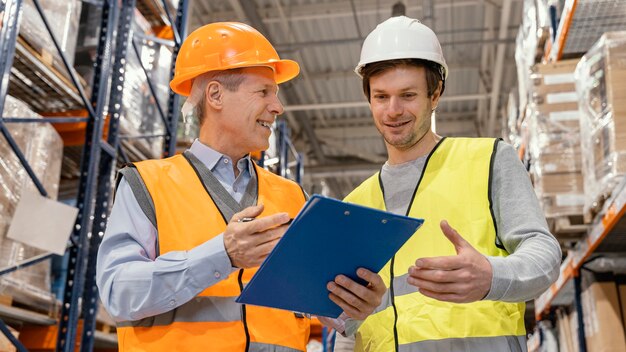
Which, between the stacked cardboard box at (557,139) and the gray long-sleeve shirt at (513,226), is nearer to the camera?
the gray long-sleeve shirt at (513,226)

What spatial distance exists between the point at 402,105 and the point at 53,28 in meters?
3.47

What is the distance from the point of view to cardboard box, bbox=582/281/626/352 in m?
4.53

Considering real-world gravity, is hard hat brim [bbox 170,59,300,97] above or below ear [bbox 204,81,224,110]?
above

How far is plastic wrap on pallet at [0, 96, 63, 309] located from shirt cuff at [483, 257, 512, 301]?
3.47 meters

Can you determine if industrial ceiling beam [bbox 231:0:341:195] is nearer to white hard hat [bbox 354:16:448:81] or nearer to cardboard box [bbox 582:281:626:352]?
cardboard box [bbox 582:281:626:352]

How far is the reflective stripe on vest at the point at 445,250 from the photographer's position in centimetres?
209

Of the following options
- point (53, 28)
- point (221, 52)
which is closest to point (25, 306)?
point (53, 28)

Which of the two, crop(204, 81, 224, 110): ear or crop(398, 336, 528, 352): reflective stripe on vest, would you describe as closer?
crop(398, 336, 528, 352): reflective stripe on vest

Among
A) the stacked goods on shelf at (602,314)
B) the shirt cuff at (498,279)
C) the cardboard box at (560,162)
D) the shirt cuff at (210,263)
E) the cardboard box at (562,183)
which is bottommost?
the shirt cuff at (498,279)

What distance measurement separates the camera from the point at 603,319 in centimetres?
464

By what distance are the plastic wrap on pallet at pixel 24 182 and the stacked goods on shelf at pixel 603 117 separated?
375 cm

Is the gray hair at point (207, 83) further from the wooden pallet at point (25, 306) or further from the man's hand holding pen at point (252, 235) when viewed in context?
the wooden pallet at point (25, 306)

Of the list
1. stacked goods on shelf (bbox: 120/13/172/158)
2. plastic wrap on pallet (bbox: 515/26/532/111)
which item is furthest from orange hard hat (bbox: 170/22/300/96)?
plastic wrap on pallet (bbox: 515/26/532/111)

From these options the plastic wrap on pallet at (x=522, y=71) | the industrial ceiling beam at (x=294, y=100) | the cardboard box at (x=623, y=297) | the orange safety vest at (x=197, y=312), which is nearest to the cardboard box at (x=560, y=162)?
the cardboard box at (x=623, y=297)
